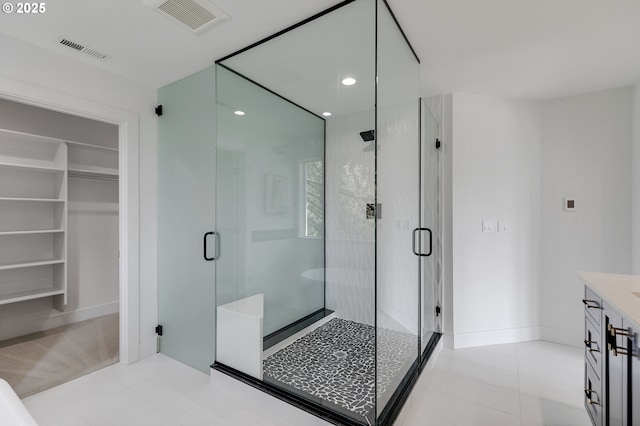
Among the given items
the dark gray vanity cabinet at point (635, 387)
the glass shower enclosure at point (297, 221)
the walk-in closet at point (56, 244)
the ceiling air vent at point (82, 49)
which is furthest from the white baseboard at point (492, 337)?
the ceiling air vent at point (82, 49)

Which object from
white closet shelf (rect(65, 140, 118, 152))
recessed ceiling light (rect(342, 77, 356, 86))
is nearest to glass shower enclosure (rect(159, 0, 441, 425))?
recessed ceiling light (rect(342, 77, 356, 86))

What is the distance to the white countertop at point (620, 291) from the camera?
1.20 meters

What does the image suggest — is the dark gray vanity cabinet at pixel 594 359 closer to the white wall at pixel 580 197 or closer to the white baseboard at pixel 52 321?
the white wall at pixel 580 197

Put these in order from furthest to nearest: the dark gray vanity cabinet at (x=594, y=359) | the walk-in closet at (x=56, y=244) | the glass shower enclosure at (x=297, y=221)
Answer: the walk-in closet at (x=56, y=244) → the glass shower enclosure at (x=297, y=221) → the dark gray vanity cabinet at (x=594, y=359)

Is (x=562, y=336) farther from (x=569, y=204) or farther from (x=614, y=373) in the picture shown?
(x=614, y=373)

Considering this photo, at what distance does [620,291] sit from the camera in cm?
147

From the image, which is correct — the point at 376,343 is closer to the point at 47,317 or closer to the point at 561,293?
the point at 561,293

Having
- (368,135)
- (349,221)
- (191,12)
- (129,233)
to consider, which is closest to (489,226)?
(349,221)

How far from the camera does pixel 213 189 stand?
2.43 metres

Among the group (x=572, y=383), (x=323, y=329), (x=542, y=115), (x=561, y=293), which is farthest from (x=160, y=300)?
(x=542, y=115)

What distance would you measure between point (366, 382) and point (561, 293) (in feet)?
7.90

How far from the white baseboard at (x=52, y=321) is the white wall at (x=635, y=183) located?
227 inches

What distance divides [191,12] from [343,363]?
257cm

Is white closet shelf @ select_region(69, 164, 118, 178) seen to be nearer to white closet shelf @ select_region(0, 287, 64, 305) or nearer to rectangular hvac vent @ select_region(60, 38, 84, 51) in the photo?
white closet shelf @ select_region(0, 287, 64, 305)
